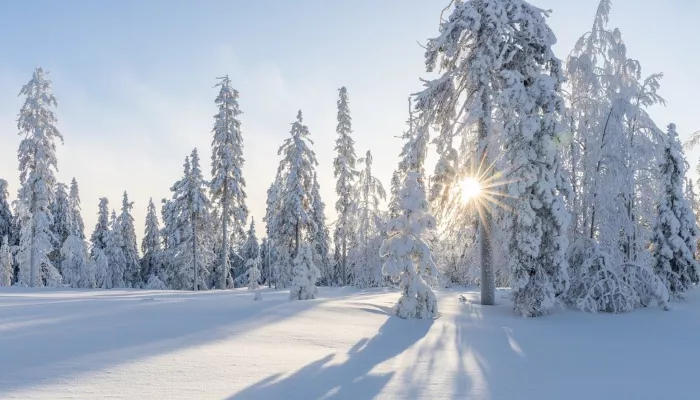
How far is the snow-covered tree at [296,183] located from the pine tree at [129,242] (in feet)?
88.4

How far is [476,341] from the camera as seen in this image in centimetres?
1041

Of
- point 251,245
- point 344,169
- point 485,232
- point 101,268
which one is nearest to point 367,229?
point 344,169

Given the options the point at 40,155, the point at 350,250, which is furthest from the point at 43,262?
the point at 350,250

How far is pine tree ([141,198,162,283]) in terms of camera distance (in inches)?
2233

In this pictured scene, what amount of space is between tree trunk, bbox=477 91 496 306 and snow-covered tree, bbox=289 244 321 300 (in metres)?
5.86

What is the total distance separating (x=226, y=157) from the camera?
34.7 m

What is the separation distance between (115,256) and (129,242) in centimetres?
295

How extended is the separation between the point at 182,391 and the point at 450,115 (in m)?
14.8

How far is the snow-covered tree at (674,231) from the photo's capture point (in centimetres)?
1697

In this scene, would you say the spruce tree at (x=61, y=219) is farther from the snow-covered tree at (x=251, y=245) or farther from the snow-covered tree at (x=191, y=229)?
the snow-covered tree at (x=251, y=245)

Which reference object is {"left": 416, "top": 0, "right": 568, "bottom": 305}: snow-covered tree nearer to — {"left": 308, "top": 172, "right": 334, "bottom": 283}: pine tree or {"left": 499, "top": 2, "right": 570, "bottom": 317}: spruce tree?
{"left": 499, "top": 2, "right": 570, "bottom": 317}: spruce tree

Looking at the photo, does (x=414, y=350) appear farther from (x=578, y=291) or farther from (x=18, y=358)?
(x=578, y=291)


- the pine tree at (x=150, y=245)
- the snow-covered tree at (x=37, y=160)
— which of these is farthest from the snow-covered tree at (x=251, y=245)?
the snow-covered tree at (x=37, y=160)

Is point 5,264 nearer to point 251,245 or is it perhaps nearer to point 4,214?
point 4,214
